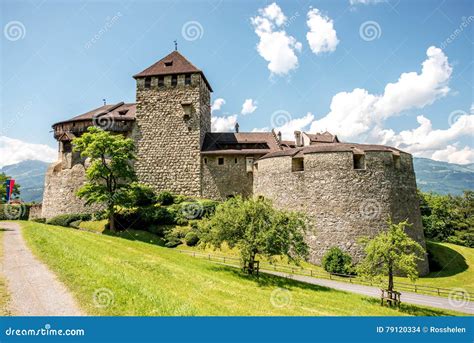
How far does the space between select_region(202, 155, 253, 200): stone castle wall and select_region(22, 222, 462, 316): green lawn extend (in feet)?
57.9

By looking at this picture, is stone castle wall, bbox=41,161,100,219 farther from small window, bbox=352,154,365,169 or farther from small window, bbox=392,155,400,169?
small window, bbox=392,155,400,169

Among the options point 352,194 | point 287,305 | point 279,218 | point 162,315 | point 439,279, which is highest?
point 352,194

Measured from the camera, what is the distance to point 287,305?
14.8m

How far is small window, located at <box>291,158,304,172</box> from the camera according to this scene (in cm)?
3288

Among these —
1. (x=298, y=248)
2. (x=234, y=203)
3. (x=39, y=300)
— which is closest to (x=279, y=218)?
(x=298, y=248)

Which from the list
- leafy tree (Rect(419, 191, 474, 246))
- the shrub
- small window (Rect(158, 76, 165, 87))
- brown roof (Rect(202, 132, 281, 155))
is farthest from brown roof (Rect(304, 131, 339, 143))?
the shrub

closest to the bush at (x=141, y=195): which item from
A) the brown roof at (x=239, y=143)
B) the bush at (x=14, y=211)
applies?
the brown roof at (x=239, y=143)

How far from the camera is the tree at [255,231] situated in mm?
19734

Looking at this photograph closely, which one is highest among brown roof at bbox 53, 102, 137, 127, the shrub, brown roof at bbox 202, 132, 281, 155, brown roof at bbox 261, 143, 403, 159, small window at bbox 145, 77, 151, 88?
small window at bbox 145, 77, 151, 88

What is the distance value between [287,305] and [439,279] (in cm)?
2287

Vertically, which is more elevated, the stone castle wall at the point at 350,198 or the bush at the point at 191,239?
the stone castle wall at the point at 350,198

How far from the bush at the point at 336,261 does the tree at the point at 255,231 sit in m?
8.41

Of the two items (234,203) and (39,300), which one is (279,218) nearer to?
(234,203)

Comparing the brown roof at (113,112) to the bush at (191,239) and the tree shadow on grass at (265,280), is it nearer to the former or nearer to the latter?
the bush at (191,239)
